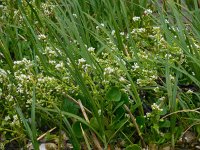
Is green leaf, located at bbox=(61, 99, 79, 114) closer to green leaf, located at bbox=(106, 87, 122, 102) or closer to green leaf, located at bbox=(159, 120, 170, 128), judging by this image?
green leaf, located at bbox=(106, 87, 122, 102)

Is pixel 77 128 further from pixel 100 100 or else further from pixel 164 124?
pixel 164 124

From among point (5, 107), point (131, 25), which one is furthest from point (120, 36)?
point (5, 107)

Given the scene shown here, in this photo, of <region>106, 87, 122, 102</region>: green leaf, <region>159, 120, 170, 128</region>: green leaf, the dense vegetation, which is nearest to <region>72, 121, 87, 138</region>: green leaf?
the dense vegetation

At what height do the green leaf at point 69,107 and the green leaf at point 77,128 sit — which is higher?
the green leaf at point 69,107

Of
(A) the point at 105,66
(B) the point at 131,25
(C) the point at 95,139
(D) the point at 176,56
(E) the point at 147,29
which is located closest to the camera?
(C) the point at 95,139

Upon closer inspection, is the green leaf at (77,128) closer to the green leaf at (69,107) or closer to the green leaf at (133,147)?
the green leaf at (69,107)

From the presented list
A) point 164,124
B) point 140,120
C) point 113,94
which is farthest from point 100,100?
point 164,124

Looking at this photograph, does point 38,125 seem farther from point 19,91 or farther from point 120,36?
point 120,36

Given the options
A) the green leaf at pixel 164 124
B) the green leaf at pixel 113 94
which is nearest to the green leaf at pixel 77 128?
the green leaf at pixel 113 94
